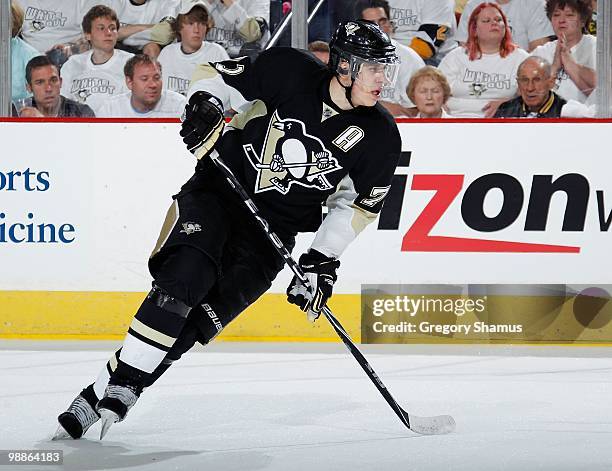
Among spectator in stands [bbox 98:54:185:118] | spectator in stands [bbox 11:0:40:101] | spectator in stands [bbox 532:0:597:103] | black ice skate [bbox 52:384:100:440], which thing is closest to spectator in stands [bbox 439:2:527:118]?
spectator in stands [bbox 532:0:597:103]

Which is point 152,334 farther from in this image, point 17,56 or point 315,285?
point 17,56

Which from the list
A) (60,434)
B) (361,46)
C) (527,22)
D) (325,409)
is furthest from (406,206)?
(60,434)

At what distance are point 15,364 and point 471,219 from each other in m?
1.89

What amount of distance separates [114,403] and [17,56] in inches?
107

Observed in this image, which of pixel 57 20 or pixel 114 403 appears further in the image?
pixel 57 20

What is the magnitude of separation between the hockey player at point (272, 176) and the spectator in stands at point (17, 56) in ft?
6.96

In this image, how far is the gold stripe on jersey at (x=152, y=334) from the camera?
2.66m

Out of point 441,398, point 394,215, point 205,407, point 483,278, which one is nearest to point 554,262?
point 483,278

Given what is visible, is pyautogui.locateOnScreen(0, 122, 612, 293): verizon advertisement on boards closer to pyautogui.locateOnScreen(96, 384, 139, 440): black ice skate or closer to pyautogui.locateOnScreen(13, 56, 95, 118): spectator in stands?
pyautogui.locateOnScreen(13, 56, 95, 118): spectator in stands

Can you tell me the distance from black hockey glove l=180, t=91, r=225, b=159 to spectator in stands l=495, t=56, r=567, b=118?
2.26 metres

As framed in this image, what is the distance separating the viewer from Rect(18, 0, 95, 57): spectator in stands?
16.5 ft

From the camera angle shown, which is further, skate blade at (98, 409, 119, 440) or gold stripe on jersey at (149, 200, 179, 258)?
gold stripe on jersey at (149, 200, 179, 258)

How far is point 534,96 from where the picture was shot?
4.82 m

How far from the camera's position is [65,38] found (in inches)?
199
